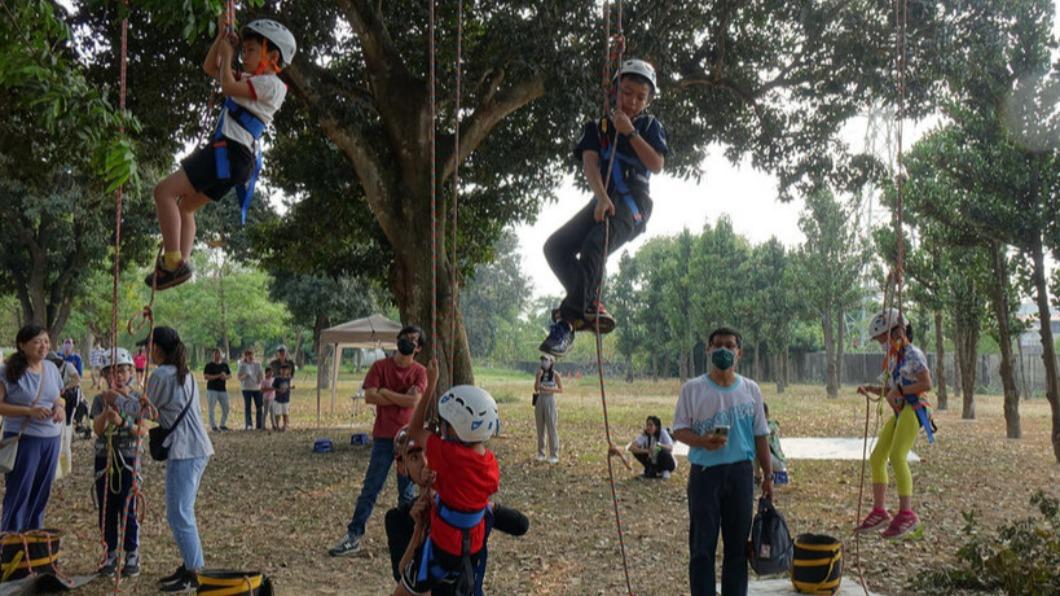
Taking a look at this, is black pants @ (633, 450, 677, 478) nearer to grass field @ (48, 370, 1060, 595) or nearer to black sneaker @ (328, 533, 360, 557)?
grass field @ (48, 370, 1060, 595)

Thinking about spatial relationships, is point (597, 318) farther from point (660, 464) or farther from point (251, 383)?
point (251, 383)

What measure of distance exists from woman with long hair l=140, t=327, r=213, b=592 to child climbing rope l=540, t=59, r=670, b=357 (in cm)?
293

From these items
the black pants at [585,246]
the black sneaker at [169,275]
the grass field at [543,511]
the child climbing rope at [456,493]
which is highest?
the black pants at [585,246]

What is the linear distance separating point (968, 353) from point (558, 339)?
854 inches

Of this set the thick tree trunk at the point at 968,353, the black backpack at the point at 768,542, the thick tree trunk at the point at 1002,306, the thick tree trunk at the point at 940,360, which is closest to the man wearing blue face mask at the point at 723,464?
the black backpack at the point at 768,542

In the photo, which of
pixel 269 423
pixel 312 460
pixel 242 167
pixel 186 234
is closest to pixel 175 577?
pixel 186 234

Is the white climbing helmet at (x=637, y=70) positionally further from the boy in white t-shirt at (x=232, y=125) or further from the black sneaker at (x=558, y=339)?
the boy in white t-shirt at (x=232, y=125)

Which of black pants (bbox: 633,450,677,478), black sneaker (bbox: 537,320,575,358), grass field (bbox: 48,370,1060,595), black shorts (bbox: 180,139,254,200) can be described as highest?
black shorts (bbox: 180,139,254,200)

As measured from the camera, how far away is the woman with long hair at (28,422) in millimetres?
6633

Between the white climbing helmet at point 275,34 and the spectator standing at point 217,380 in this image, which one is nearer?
the white climbing helmet at point 275,34

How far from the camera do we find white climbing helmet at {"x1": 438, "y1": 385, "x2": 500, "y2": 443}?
4.65 m

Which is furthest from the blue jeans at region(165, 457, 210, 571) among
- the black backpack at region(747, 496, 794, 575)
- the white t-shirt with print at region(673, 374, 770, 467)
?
the black backpack at region(747, 496, 794, 575)

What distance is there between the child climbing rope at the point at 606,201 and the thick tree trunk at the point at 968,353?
20.2m

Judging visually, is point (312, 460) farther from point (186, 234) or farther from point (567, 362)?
point (567, 362)
